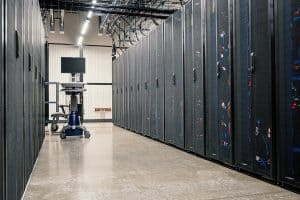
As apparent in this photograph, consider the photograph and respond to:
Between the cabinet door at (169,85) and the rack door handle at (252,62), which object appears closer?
the rack door handle at (252,62)

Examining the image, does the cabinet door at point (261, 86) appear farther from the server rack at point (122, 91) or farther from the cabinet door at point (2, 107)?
the server rack at point (122, 91)

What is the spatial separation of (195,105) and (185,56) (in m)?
0.87

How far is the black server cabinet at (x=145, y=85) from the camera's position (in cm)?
724

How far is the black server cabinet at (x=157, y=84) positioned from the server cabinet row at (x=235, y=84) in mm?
41

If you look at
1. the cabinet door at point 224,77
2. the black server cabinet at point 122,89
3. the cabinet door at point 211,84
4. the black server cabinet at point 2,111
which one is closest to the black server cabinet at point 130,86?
the black server cabinet at point 122,89

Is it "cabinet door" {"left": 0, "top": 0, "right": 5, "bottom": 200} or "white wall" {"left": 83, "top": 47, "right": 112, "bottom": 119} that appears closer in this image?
"cabinet door" {"left": 0, "top": 0, "right": 5, "bottom": 200}

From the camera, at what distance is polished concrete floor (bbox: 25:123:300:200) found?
8.93 feet

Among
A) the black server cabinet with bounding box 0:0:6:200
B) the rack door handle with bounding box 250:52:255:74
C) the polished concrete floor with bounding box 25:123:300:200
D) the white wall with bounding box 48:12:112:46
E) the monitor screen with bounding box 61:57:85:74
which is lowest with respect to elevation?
the polished concrete floor with bounding box 25:123:300:200

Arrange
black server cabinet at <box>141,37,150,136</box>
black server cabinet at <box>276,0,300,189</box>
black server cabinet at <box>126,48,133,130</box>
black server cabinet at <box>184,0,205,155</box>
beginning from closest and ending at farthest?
black server cabinet at <box>276,0,300,189</box> < black server cabinet at <box>184,0,205,155</box> < black server cabinet at <box>141,37,150,136</box> < black server cabinet at <box>126,48,133,130</box>

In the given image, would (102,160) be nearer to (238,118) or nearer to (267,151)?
(238,118)

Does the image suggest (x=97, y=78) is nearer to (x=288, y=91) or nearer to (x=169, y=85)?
(x=169, y=85)

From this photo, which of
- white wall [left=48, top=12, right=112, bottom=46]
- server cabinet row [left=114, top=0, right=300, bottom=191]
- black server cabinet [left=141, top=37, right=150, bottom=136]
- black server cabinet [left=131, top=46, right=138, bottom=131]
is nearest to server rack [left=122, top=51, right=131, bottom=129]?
black server cabinet [left=131, top=46, right=138, bottom=131]

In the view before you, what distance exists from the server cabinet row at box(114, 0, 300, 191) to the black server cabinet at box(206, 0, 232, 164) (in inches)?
0.5

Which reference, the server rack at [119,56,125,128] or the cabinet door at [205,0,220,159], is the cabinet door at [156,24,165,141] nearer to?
the cabinet door at [205,0,220,159]
